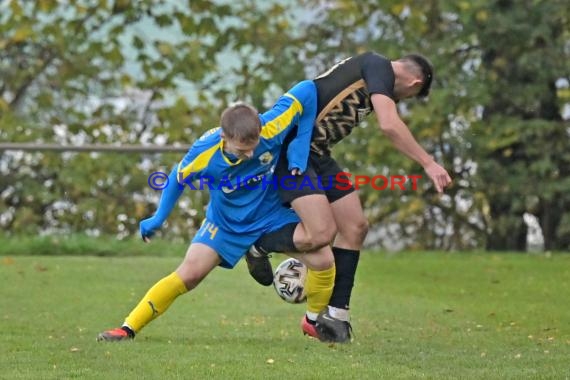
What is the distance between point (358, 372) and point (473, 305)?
3835 millimetres

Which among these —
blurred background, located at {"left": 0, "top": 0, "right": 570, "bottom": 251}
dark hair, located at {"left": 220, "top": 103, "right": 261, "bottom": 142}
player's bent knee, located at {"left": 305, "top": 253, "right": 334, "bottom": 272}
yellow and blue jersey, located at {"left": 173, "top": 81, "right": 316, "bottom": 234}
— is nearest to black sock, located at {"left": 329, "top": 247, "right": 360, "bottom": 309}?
player's bent knee, located at {"left": 305, "top": 253, "right": 334, "bottom": 272}

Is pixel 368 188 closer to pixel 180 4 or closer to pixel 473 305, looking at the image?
pixel 180 4

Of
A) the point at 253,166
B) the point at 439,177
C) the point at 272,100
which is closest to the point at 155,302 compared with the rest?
the point at 253,166

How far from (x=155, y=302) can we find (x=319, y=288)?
951mm

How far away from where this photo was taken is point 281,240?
24.8 feet

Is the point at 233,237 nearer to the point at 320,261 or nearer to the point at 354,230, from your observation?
the point at 320,261

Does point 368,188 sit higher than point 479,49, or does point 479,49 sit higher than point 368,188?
point 479,49

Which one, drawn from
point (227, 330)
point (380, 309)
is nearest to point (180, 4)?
point (380, 309)

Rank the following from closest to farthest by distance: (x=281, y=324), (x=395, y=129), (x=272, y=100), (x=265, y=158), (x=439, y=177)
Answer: (x=439, y=177)
(x=395, y=129)
(x=265, y=158)
(x=281, y=324)
(x=272, y=100)

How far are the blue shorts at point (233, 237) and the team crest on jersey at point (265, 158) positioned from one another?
38 centimetres

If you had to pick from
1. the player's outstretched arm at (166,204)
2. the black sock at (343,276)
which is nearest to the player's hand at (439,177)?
the black sock at (343,276)

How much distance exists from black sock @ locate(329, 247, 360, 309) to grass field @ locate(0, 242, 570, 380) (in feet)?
0.90

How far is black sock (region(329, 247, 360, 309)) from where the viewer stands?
775cm

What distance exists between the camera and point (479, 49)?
15898 millimetres
